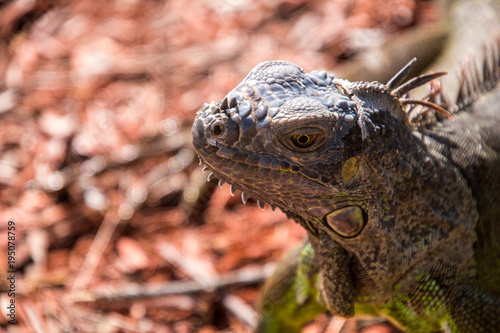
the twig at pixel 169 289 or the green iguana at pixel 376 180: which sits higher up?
the green iguana at pixel 376 180

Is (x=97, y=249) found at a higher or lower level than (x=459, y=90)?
lower

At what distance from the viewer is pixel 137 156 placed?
4.84 metres

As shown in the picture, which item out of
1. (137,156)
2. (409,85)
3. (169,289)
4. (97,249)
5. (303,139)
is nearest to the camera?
(303,139)

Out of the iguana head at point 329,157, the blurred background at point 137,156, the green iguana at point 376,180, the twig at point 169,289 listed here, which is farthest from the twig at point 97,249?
the iguana head at point 329,157

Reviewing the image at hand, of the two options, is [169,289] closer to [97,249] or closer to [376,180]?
[97,249]

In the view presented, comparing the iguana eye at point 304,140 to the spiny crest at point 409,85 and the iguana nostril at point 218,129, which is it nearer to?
the iguana nostril at point 218,129

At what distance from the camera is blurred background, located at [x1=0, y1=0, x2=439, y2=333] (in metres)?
3.84

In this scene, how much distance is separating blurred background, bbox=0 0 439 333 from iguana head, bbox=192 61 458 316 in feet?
4.62

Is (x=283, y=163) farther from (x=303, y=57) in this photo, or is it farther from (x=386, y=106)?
(x=303, y=57)

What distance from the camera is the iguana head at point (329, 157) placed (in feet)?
6.98

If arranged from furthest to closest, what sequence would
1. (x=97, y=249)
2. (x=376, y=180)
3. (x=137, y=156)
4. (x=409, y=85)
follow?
1. (x=137, y=156)
2. (x=97, y=249)
3. (x=409, y=85)
4. (x=376, y=180)

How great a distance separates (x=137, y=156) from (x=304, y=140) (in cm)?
294

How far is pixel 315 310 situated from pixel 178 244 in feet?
4.92

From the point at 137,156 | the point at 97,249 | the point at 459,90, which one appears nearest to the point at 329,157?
the point at 459,90
